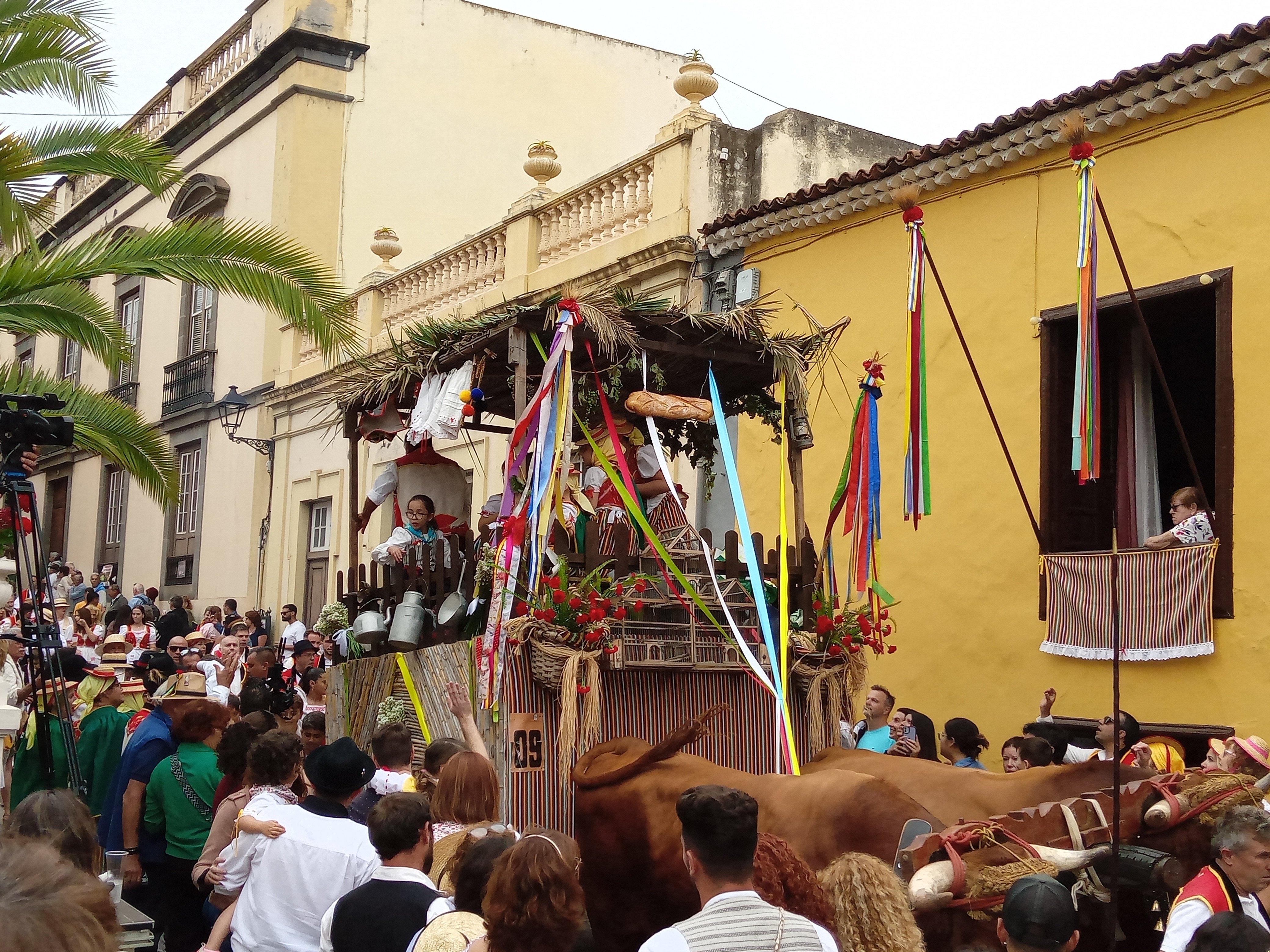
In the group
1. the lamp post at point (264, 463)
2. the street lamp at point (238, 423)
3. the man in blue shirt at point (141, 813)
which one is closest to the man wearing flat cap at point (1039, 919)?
the man in blue shirt at point (141, 813)

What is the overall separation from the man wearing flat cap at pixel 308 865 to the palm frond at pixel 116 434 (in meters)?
7.61

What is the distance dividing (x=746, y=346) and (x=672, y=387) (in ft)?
3.21

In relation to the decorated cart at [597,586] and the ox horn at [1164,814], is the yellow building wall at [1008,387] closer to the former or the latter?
the decorated cart at [597,586]

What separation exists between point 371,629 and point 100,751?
68.3 inches

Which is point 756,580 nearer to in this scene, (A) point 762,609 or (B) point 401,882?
(A) point 762,609

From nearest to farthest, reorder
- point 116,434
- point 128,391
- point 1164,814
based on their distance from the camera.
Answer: point 1164,814 < point 116,434 < point 128,391

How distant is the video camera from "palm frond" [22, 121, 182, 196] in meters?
5.02

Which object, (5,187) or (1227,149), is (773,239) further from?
(5,187)

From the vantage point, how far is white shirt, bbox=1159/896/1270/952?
13.6ft

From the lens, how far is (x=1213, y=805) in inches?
187

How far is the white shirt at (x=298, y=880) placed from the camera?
4926 millimetres

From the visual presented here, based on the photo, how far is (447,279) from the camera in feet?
58.9

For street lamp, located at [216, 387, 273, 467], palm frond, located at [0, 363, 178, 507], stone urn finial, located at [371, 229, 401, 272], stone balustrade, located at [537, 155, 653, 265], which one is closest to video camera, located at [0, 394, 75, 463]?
palm frond, located at [0, 363, 178, 507]

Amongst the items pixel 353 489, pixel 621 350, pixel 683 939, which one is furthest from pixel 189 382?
pixel 683 939
